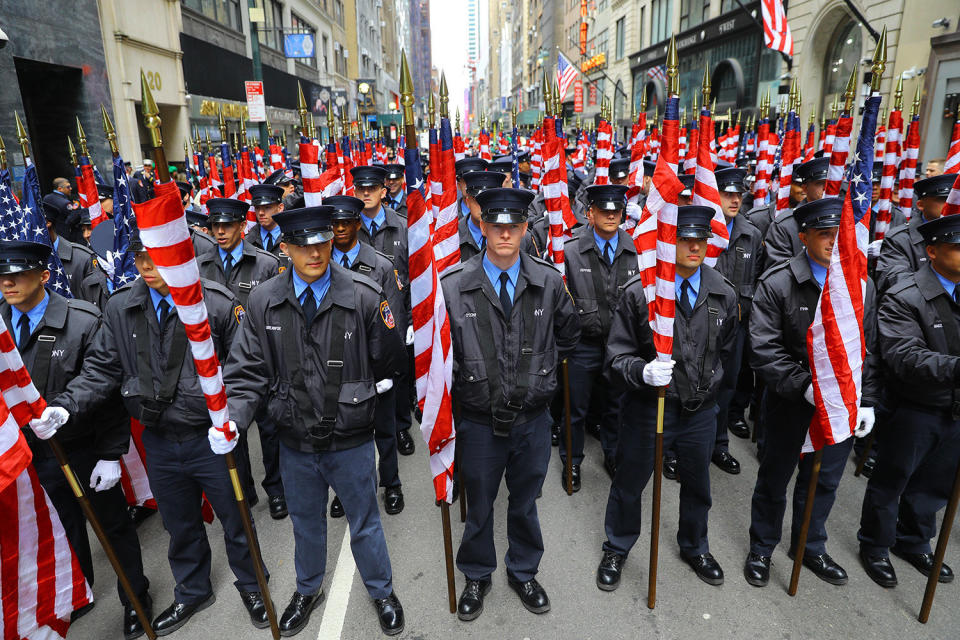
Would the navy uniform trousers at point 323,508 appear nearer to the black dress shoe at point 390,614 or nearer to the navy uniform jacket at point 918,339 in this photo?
the black dress shoe at point 390,614

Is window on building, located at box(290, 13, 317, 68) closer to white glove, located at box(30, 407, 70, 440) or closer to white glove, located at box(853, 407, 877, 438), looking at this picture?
white glove, located at box(30, 407, 70, 440)

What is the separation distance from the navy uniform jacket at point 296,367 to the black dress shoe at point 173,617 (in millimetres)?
A: 1390

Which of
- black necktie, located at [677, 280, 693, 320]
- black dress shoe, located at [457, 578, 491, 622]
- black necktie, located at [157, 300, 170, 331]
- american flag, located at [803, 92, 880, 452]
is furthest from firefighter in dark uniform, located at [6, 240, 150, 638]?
american flag, located at [803, 92, 880, 452]

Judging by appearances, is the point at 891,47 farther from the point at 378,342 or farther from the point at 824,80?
the point at 378,342


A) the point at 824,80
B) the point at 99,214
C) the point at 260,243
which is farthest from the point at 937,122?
the point at 99,214

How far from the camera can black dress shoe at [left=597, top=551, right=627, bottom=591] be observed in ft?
13.3

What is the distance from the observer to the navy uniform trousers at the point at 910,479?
3.93 m

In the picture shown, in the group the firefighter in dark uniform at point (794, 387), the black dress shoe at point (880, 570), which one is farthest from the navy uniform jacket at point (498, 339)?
the black dress shoe at point (880, 570)

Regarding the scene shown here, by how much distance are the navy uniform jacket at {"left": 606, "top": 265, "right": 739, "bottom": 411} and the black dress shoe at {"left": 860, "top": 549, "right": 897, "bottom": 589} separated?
164cm

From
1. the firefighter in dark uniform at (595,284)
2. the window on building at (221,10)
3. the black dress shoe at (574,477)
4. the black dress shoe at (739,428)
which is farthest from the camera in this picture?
the window on building at (221,10)

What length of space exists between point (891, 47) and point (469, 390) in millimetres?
16059

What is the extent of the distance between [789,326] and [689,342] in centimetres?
72

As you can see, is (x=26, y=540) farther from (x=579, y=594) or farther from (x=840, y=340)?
(x=840, y=340)

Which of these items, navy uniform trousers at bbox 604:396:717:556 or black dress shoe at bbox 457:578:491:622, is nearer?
black dress shoe at bbox 457:578:491:622
